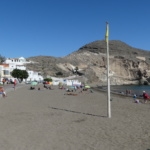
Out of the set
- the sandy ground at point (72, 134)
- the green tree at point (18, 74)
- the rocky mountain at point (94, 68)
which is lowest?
the sandy ground at point (72, 134)

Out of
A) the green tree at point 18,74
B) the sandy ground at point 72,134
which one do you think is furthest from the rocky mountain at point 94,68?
the sandy ground at point 72,134

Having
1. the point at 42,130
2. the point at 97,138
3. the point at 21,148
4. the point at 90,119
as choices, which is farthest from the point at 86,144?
the point at 90,119

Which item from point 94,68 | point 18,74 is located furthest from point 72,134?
point 94,68

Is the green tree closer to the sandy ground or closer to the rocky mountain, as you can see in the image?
the rocky mountain

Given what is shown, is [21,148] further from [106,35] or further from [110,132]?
[106,35]

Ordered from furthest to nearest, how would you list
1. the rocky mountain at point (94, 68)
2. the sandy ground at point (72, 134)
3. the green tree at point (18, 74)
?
the rocky mountain at point (94, 68), the green tree at point (18, 74), the sandy ground at point (72, 134)

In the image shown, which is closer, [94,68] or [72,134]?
[72,134]

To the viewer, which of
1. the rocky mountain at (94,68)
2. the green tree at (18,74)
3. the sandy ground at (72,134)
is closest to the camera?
the sandy ground at (72,134)

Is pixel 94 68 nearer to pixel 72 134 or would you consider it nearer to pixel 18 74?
pixel 18 74

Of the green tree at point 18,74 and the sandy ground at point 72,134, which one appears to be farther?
the green tree at point 18,74

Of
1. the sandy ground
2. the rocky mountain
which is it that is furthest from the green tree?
the sandy ground

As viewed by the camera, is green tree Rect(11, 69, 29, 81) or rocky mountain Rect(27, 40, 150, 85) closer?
green tree Rect(11, 69, 29, 81)

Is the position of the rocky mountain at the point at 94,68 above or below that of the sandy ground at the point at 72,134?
above

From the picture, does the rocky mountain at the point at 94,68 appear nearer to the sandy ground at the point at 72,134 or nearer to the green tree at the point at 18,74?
the green tree at the point at 18,74
